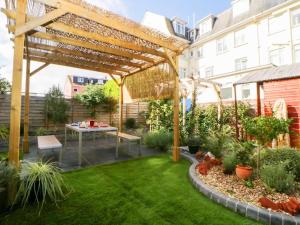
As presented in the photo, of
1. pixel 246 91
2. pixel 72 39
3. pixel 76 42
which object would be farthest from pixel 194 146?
pixel 246 91

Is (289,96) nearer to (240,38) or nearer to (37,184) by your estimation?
(37,184)

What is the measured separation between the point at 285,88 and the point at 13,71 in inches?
304

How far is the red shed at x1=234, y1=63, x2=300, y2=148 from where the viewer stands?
20.5ft

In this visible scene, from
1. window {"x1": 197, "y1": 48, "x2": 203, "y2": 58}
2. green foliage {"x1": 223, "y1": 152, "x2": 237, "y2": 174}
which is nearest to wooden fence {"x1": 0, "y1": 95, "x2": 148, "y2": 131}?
green foliage {"x1": 223, "y1": 152, "x2": 237, "y2": 174}

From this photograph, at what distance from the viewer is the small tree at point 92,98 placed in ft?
34.5

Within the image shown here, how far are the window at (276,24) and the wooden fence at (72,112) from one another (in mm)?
11203

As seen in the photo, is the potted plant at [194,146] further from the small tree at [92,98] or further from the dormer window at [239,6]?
the dormer window at [239,6]

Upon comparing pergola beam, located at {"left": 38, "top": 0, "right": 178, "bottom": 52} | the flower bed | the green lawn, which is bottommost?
the green lawn

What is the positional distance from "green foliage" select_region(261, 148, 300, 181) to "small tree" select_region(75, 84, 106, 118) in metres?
8.50

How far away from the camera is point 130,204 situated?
313 centimetres

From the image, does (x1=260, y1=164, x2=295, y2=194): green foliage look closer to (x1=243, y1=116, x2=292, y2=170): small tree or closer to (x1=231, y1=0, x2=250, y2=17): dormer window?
(x1=243, y1=116, x2=292, y2=170): small tree

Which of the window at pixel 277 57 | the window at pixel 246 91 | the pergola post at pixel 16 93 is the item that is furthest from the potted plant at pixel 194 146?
the window at pixel 277 57

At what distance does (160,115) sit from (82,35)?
671cm

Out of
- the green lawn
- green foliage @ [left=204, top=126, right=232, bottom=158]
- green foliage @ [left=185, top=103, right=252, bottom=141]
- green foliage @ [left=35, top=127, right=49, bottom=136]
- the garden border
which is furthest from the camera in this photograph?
→ green foliage @ [left=35, top=127, right=49, bottom=136]
